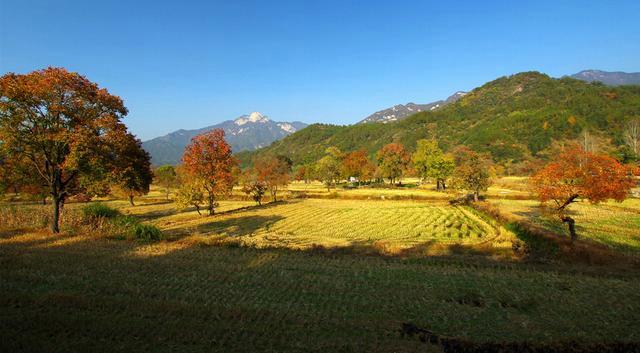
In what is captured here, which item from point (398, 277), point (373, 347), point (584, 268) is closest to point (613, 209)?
point (584, 268)

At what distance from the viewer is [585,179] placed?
30641mm

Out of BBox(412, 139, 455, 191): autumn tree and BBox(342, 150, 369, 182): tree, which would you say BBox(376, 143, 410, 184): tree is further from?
BBox(342, 150, 369, 182): tree

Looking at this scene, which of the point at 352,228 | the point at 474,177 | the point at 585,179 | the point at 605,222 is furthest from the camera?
the point at 474,177

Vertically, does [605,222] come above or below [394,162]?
below

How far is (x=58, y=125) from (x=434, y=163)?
8434 cm

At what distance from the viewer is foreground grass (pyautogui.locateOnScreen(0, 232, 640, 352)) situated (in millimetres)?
9867

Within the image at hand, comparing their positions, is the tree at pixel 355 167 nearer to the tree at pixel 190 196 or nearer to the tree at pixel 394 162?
the tree at pixel 394 162

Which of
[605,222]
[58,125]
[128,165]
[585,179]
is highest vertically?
[58,125]

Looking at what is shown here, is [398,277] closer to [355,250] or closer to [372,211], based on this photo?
[355,250]

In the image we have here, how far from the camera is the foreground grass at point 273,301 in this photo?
9867 mm

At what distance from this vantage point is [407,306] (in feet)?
43.9

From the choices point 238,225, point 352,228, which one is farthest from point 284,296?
point 238,225

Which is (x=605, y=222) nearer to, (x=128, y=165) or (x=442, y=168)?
(x=128, y=165)

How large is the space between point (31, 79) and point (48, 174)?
705cm
